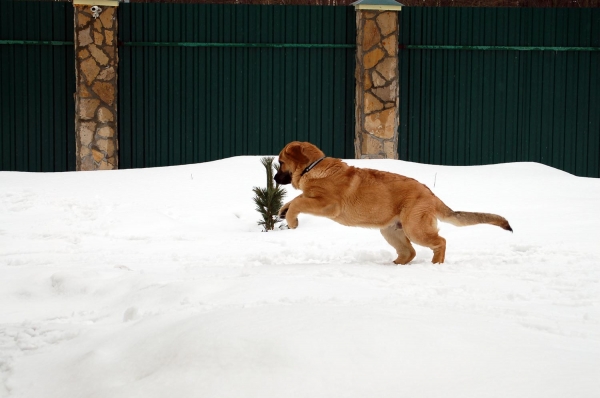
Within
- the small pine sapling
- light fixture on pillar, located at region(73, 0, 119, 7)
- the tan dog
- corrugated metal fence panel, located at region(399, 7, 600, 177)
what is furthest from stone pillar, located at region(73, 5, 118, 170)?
the tan dog

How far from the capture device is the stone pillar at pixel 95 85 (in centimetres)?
1182

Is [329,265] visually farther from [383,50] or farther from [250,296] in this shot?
[383,50]

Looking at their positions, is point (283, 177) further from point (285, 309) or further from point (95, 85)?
point (95, 85)

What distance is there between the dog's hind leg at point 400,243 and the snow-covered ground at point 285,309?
16 cm

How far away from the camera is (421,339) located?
3.40 metres

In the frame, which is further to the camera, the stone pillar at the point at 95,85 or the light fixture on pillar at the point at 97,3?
the stone pillar at the point at 95,85

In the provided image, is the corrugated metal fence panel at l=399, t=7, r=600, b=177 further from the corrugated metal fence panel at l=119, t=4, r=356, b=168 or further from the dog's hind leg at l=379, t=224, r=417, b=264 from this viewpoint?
the dog's hind leg at l=379, t=224, r=417, b=264

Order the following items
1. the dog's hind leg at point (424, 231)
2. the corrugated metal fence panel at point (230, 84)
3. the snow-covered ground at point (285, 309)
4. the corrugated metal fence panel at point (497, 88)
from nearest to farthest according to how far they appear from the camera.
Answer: the snow-covered ground at point (285, 309) < the dog's hind leg at point (424, 231) < the corrugated metal fence panel at point (230, 84) < the corrugated metal fence panel at point (497, 88)

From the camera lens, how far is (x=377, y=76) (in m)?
12.1

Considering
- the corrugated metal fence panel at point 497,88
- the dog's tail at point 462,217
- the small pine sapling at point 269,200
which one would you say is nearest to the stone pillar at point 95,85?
the small pine sapling at point 269,200

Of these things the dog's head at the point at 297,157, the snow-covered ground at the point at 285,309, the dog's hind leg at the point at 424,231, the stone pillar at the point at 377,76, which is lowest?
the snow-covered ground at the point at 285,309

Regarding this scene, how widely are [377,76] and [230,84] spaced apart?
7.91ft

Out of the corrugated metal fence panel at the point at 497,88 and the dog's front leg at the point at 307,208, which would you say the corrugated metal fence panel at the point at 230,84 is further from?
→ the dog's front leg at the point at 307,208

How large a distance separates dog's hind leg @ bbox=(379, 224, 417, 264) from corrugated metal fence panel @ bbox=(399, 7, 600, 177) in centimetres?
656
